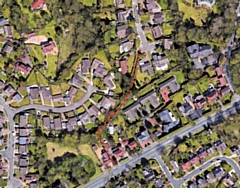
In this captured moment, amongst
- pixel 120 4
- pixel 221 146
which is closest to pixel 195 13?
pixel 120 4

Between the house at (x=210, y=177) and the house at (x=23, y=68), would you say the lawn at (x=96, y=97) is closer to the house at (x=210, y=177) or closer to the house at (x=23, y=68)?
the house at (x=23, y=68)

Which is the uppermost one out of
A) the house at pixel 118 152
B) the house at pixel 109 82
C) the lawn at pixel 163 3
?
the lawn at pixel 163 3

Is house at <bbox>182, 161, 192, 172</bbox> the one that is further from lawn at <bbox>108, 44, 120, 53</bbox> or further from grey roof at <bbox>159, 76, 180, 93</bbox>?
lawn at <bbox>108, 44, 120, 53</bbox>

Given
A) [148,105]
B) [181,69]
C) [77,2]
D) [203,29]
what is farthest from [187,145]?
[77,2]

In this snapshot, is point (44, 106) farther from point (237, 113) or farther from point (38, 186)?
point (237, 113)

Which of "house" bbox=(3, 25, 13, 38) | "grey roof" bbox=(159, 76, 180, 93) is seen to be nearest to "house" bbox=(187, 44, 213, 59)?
"grey roof" bbox=(159, 76, 180, 93)

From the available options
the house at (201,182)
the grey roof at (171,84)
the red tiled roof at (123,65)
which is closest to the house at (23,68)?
the red tiled roof at (123,65)
